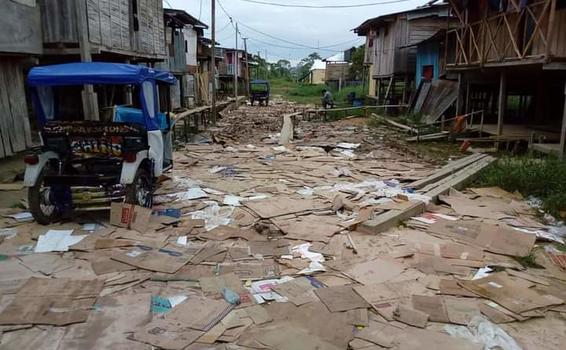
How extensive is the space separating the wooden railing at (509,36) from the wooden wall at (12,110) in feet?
42.6

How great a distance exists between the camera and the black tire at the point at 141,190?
6.61 m

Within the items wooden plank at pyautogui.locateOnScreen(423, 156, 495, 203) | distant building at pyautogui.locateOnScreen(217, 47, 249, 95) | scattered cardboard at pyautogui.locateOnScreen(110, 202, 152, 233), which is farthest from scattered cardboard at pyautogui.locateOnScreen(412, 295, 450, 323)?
distant building at pyautogui.locateOnScreen(217, 47, 249, 95)

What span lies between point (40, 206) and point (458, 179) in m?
7.73

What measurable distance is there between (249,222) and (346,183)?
3376 millimetres

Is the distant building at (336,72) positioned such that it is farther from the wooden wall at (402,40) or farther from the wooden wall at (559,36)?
the wooden wall at (559,36)

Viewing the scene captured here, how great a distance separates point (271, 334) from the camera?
3.87 meters

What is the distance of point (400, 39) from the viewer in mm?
24969

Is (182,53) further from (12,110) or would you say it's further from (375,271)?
(375,271)

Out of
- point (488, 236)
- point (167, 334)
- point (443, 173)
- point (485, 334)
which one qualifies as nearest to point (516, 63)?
point (443, 173)

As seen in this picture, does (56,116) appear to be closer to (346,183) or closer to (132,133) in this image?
(132,133)

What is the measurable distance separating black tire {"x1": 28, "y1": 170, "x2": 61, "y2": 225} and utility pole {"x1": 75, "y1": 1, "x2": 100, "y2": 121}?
17.2ft

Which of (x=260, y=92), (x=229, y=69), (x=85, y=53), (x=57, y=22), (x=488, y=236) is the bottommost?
(x=488, y=236)

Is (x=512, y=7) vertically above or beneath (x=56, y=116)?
above

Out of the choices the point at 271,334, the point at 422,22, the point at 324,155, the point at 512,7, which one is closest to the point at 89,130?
the point at 271,334
